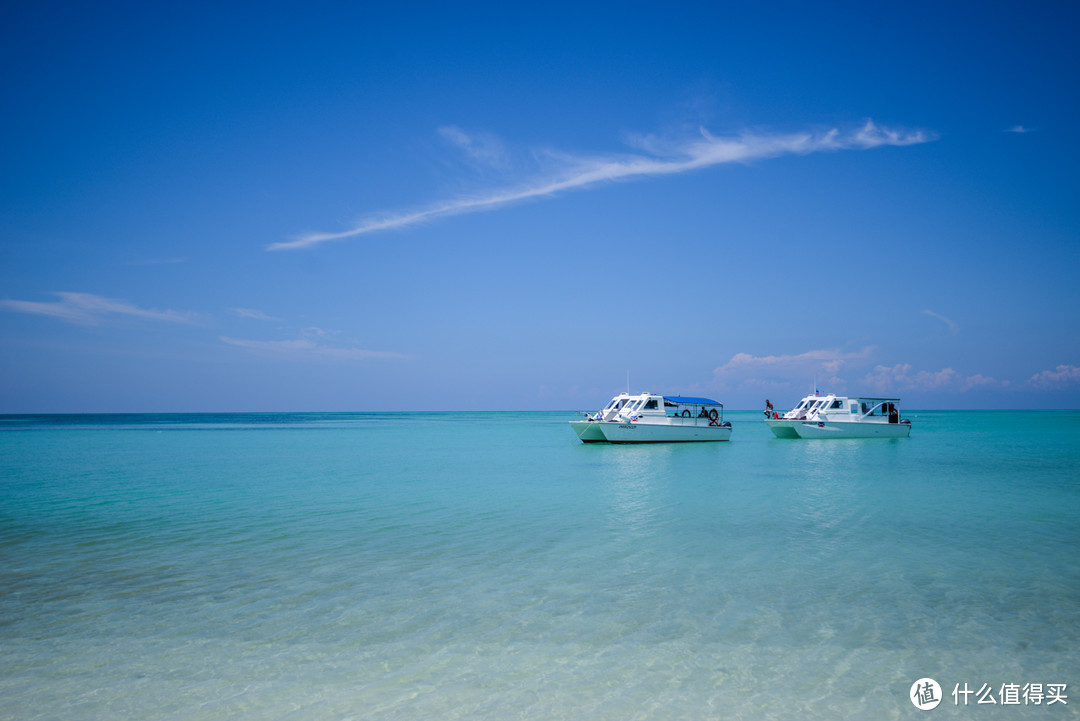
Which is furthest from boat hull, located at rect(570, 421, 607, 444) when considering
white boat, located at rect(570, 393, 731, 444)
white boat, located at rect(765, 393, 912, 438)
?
white boat, located at rect(765, 393, 912, 438)

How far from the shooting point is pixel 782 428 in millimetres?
48312

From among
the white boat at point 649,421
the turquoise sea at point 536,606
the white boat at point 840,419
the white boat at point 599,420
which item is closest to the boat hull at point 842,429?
the white boat at point 840,419

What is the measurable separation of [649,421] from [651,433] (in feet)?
2.56

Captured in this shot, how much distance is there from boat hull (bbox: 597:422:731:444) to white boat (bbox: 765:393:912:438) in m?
8.48

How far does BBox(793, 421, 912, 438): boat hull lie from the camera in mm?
A: 46781

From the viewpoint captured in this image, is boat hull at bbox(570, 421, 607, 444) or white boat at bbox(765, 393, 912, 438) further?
white boat at bbox(765, 393, 912, 438)

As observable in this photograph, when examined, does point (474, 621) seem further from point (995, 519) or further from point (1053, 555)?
point (995, 519)

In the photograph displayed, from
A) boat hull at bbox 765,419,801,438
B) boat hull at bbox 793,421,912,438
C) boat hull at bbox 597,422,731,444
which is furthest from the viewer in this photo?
boat hull at bbox 765,419,801,438

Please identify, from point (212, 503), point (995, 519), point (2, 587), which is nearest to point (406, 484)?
point (212, 503)

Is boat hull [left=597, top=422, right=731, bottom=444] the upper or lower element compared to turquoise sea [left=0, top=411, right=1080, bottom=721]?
upper

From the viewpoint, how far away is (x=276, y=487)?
71.7 ft

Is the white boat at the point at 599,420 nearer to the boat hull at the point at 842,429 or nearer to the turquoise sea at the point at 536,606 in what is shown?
the boat hull at the point at 842,429

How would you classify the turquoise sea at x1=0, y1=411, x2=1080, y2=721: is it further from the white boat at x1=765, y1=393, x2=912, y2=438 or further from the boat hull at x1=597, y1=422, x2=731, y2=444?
the white boat at x1=765, y1=393, x2=912, y2=438

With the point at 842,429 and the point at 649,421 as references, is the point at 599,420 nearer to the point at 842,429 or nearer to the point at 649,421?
the point at 649,421
